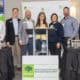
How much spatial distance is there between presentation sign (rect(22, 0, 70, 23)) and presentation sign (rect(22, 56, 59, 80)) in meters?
2.65

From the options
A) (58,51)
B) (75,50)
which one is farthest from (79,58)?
(58,51)

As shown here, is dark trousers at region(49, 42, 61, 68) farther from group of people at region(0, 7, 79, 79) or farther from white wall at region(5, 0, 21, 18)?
white wall at region(5, 0, 21, 18)

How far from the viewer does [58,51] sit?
23.1ft

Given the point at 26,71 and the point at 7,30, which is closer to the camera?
the point at 26,71

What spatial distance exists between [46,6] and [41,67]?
116 inches

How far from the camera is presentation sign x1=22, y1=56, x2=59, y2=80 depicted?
5957 millimetres

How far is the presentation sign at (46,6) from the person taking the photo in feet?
27.9

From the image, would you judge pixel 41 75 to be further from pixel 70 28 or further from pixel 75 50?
pixel 70 28

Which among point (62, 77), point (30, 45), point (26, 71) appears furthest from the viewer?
point (30, 45)

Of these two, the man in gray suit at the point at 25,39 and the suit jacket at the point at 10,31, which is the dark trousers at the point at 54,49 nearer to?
the man in gray suit at the point at 25,39

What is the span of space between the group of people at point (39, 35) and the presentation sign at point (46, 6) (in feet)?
3.16

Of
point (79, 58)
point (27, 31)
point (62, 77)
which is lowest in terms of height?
point (62, 77)

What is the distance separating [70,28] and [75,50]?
1.55 metres

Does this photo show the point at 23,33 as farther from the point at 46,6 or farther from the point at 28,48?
the point at 46,6
